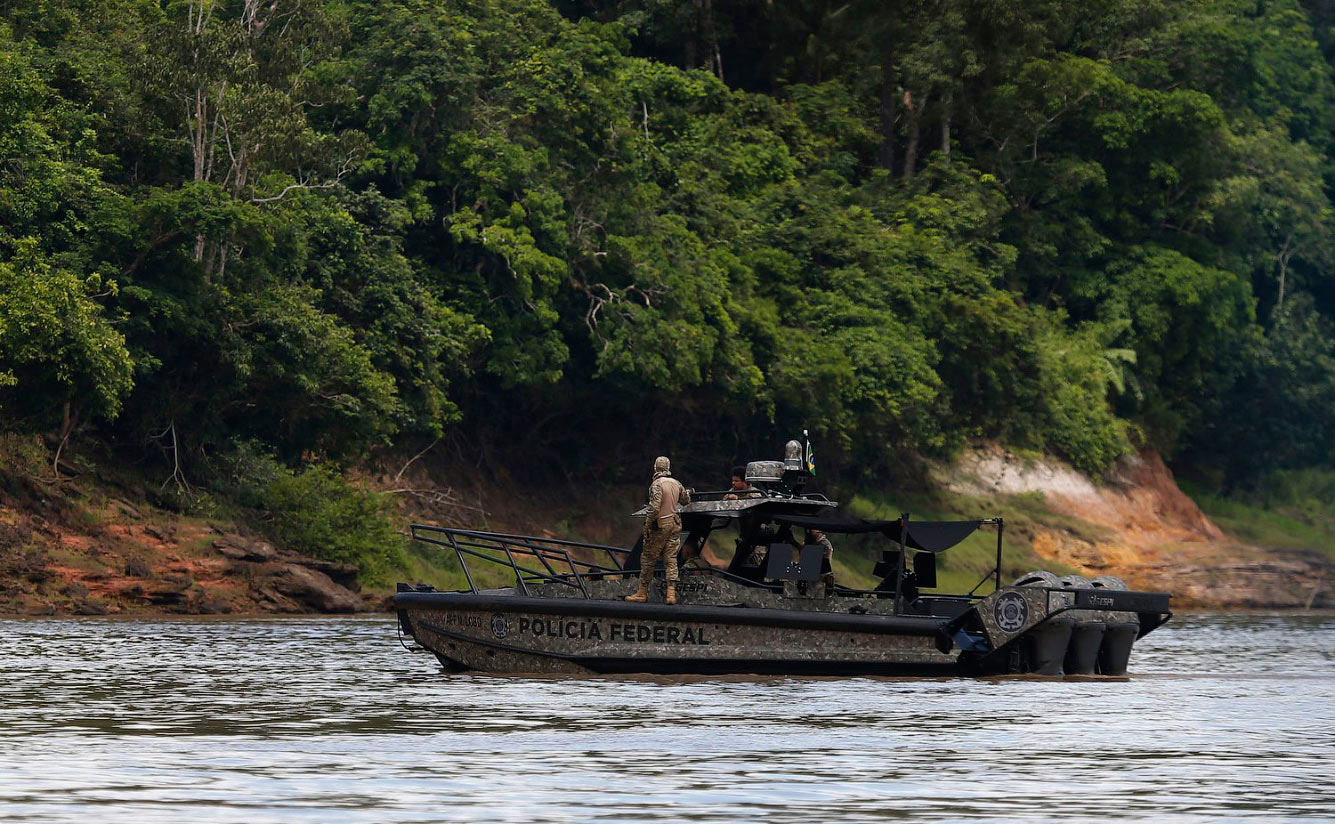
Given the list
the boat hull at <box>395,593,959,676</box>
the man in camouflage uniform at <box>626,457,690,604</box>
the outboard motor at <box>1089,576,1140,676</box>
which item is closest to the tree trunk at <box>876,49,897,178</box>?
the outboard motor at <box>1089,576,1140,676</box>

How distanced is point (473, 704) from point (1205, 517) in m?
49.4

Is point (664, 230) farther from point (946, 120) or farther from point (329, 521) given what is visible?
point (946, 120)

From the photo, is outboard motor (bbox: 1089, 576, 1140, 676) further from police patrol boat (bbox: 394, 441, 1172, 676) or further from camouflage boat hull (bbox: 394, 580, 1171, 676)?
camouflage boat hull (bbox: 394, 580, 1171, 676)

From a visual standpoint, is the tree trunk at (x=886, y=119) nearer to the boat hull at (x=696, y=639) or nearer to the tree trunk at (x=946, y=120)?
the tree trunk at (x=946, y=120)

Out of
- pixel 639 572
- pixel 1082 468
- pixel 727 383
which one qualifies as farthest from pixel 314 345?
pixel 1082 468

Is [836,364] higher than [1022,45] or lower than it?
lower

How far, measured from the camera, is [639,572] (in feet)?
75.2

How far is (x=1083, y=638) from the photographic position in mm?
23031

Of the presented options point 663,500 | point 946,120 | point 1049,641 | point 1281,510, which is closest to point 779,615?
point 663,500

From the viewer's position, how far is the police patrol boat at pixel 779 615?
21.8 m

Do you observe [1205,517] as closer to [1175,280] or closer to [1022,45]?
[1175,280]

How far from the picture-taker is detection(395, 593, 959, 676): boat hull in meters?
21.7

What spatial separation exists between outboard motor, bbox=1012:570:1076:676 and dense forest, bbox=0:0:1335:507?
1745 centimetres

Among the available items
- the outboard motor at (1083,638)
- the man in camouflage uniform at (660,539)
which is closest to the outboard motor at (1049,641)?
the outboard motor at (1083,638)
